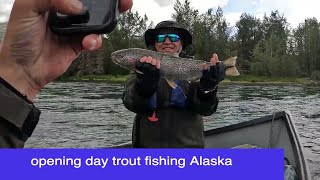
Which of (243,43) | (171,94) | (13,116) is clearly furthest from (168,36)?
(243,43)

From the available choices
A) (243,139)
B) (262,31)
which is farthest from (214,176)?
(262,31)

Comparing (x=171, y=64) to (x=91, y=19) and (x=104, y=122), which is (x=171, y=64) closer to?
(x=91, y=19)

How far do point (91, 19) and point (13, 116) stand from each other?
1.84 ft

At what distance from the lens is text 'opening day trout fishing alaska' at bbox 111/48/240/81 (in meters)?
5.07

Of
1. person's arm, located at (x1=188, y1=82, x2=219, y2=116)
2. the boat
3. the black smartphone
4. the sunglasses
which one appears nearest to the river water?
the boat

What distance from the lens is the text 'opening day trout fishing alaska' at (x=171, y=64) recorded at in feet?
16.6

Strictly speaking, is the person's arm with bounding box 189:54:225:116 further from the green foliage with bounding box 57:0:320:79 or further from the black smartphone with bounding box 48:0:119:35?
the green foliage with bounding box 57:0:320:79

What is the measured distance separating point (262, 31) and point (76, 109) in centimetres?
8441

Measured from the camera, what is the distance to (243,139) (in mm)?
8156

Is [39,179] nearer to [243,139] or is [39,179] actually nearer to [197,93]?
[197,93]

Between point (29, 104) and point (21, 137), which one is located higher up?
point (29, 104)

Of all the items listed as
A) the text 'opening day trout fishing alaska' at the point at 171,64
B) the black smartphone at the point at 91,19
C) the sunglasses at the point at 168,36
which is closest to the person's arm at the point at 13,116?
the black smartphone at the point at 91,19

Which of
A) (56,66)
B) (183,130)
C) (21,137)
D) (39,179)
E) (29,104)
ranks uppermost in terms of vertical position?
(56,66)

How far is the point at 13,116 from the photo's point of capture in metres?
1.91
